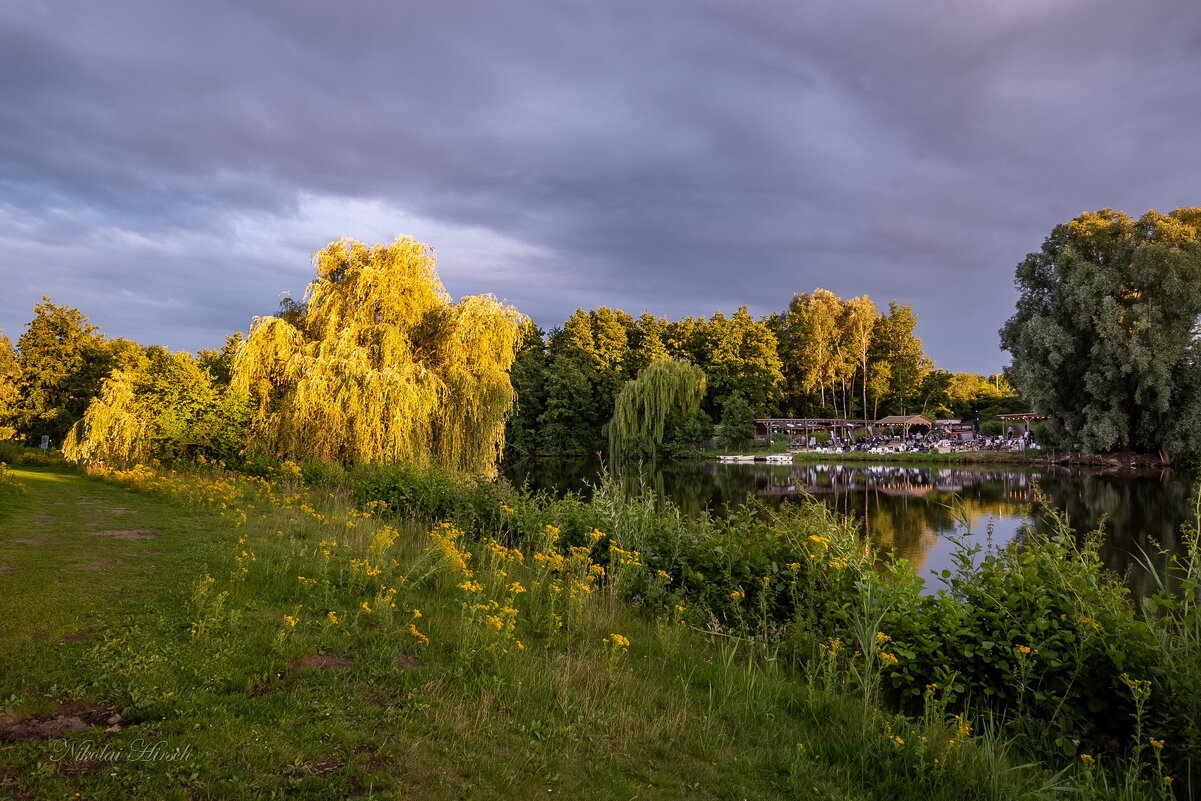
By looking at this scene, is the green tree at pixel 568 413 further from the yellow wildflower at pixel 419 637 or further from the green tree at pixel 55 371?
the yellow wildflower at pixel 419 637

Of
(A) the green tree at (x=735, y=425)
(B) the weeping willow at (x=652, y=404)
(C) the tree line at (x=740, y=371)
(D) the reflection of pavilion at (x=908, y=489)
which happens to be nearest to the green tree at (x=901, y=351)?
(C) the tree line at (x=740, y=371)

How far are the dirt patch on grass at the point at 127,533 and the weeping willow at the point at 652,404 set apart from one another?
117 ft

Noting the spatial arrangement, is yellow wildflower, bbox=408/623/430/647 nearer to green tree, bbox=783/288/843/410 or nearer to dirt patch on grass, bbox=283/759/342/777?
dirt patch on grass, bbox=283/759/342/777

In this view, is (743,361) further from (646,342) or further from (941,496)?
(941,496)

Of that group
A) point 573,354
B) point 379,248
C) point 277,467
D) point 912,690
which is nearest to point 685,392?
point 573,354

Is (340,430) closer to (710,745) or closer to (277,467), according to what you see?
(277,467)

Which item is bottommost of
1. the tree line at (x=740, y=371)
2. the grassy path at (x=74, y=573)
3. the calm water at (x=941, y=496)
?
the calm water at (x=941, y=496)

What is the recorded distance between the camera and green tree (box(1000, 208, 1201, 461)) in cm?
3019

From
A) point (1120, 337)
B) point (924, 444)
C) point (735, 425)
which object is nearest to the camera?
point (1120, 337)

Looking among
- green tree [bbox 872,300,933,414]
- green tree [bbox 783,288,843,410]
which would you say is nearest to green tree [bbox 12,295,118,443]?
green tree [bbox 783,288,843,410]

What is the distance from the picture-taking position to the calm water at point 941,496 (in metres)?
13.3

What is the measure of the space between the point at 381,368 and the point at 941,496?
1957 cm

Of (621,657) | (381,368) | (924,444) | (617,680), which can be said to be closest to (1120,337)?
(924,444)

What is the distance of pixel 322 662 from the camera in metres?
3.82
